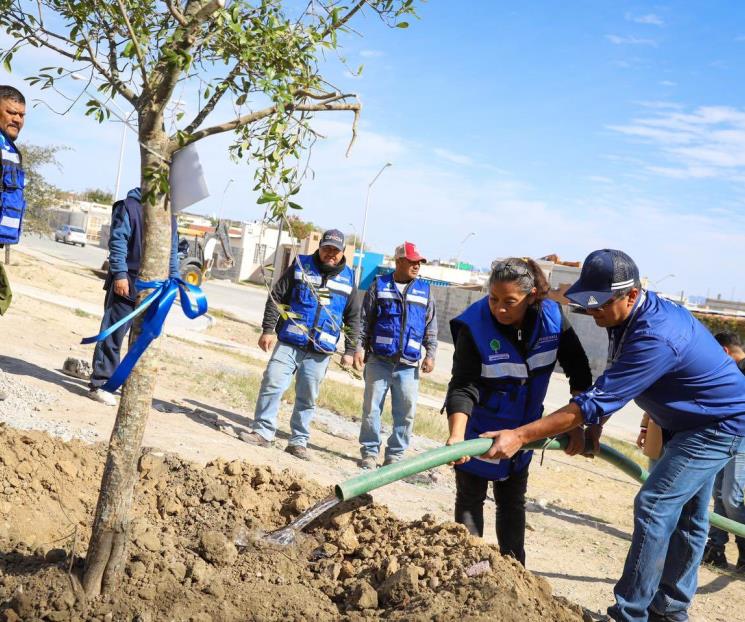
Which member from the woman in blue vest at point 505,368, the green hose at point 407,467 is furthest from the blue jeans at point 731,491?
the green hose at point 407,467

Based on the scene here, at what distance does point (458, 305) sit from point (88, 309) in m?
21.7

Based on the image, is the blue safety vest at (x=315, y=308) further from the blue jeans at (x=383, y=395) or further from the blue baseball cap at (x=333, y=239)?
the blue jeans at (x=383, y=395)

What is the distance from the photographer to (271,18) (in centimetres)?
288

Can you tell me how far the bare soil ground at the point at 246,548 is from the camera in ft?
10.6

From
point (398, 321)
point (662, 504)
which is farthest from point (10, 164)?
point (662, 504)

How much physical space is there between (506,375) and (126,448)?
1839 millimetres

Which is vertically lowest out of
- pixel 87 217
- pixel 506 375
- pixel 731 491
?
pixel 731 491

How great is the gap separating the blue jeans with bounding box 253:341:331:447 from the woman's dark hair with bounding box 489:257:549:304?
3.07 m

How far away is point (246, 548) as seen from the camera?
Answer: 3.83m

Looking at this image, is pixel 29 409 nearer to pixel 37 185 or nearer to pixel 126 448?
pixel 126 448

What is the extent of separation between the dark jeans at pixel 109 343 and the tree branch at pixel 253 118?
3.71m

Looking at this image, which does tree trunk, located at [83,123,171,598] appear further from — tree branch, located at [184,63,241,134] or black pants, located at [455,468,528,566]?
black pants, located at [455,468,528,566]

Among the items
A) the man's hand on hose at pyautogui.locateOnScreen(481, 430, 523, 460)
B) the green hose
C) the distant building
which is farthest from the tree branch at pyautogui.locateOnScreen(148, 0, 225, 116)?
the distant building

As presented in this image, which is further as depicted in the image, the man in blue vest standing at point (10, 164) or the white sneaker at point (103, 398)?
the white sneaker at point (103, 398)
